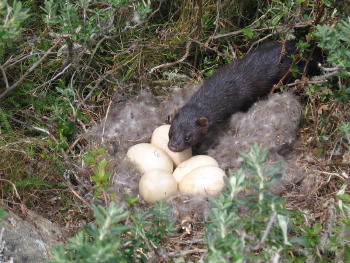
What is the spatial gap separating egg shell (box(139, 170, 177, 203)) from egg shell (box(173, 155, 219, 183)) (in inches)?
6.2

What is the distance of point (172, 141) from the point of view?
Answer: 13.4 ft

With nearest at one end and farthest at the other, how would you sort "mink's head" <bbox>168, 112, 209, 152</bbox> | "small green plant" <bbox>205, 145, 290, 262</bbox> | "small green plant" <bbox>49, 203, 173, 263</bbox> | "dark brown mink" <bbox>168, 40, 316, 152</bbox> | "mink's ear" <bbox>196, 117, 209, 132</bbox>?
"small green plant" <bbox>49, 203, 173, 263</bbox>, "small green plant" <bbox>205, 145, 290, 262</bbox>, "mink's head" <bbox>168, 112, 209, 152</bbox>, "mink's ear" <bbox>196, 117, 209, 132</bbox>, "dark brown mink" <bbox>168, 40, 316, 152</bbox>

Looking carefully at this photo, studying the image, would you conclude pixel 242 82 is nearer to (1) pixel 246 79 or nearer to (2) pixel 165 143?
(1) pixel 246 79

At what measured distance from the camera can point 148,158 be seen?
3838 millimetres

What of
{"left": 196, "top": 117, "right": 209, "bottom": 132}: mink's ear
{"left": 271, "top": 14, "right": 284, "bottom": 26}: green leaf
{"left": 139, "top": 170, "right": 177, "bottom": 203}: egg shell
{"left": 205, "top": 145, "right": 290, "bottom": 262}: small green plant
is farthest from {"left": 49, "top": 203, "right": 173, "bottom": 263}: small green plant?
{"left": 271, "top": 14, "right": 284, "bottom": 26}: green leaf

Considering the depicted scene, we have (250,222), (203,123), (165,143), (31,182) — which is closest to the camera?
(250,222)

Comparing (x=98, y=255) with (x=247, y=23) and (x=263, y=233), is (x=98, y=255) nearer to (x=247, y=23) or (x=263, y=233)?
(x=263, y=233)

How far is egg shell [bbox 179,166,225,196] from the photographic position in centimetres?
352

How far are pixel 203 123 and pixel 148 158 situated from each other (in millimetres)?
686

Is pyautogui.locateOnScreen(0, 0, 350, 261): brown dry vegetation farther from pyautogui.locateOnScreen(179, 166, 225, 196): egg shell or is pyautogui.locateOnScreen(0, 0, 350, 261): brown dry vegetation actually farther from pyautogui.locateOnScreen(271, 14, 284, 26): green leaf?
pyautogui.locateOnScreen(179, 166, 225, 196): egg shell

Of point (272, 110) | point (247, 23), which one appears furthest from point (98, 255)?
point (247, 23)

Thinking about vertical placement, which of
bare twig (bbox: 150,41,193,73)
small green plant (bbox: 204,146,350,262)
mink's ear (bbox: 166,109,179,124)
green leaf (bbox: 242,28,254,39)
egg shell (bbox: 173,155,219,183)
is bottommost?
mink's ear (bbox: 166,109,179,124)

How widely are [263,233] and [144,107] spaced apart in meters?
2.50

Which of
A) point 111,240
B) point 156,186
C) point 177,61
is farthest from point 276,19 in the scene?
point 111,240
